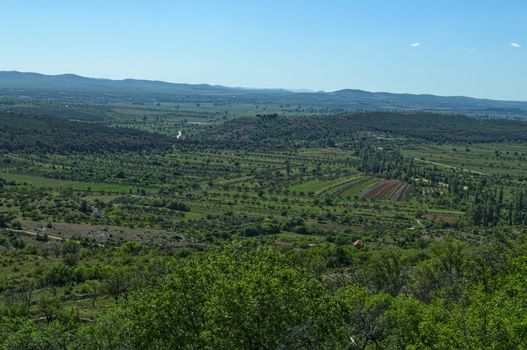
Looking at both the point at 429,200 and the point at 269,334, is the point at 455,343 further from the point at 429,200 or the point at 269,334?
the point at 429,200

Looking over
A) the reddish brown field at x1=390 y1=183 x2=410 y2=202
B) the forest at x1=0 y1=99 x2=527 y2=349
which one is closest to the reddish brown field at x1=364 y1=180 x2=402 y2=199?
the forest at x1=0 y1=99 x2=527 y2=349

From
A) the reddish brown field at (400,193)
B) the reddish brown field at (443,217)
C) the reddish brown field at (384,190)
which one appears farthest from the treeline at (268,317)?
the reddish brown field at (384,190)

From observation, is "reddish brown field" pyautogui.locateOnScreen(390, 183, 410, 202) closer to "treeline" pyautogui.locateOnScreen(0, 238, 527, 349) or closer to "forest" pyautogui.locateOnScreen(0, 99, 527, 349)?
"forest" pyautogui.locateOnScreen(0, 99, 527, 349)

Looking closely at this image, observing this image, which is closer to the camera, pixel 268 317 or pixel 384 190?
pixel 268 317

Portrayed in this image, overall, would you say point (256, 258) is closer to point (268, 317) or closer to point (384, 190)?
point (268, 317)

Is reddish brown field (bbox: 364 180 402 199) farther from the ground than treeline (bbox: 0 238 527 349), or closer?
closer

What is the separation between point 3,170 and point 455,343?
576 ft

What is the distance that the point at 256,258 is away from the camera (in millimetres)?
32469

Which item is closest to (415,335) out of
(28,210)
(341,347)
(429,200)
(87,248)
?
(341,347)

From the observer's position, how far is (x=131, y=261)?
76.8 meters

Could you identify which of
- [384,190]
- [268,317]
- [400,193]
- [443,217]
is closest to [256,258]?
[268,317]

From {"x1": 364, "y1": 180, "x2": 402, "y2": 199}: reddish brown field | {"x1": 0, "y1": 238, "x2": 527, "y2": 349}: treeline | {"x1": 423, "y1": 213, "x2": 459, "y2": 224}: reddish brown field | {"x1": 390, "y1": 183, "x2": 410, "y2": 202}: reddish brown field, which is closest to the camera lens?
{"x1": 0, "y1": 238, "x2": 527, "y2": 349}: treeline

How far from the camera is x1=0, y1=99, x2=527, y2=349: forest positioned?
27.0 meters

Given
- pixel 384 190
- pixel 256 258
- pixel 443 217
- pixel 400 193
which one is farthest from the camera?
pixel 384 190
